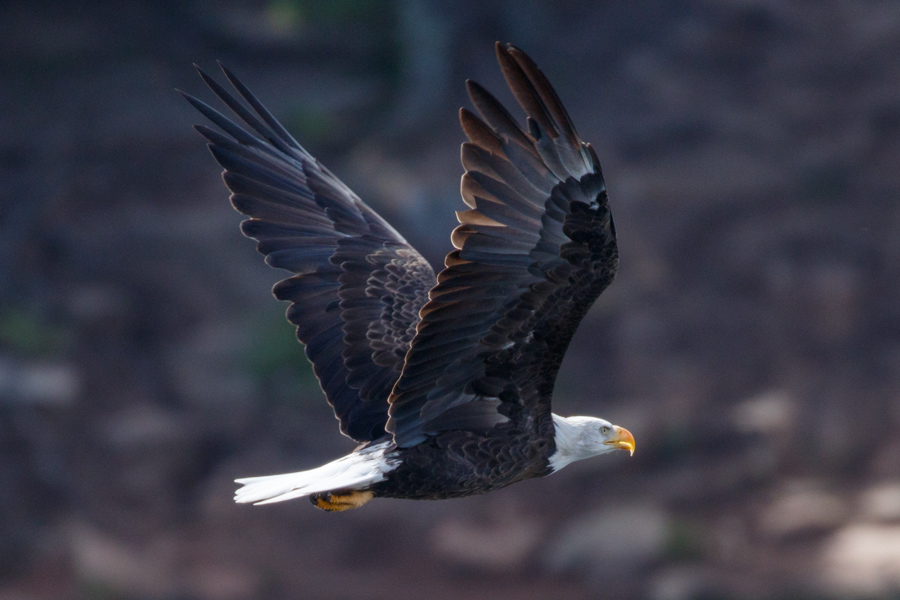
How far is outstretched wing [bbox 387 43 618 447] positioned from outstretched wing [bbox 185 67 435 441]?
723mm

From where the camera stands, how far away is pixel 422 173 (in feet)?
44.3

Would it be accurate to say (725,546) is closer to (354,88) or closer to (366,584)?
(366,584)

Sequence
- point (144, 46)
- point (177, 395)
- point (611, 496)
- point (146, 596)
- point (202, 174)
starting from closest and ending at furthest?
point (146, 596) → point (611, 496) → point (177, 395) → point (202, 174) → point (144, 46)

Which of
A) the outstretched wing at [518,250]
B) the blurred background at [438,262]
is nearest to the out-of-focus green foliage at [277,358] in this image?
the blurred background at [438,262]

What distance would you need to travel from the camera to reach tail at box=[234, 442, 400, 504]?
12.4ft

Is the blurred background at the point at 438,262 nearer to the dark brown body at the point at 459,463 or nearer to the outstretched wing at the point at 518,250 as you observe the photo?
the dark brown body at the point at 459,463

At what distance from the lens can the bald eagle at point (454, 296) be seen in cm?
351

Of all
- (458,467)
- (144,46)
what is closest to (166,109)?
(144,46)

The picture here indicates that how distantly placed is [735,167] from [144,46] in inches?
359

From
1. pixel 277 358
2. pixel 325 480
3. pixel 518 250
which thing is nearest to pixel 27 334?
pixel 277 358

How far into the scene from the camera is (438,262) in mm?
12195

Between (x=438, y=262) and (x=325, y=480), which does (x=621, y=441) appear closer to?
(x=325, y=480)

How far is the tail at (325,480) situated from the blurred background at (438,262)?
7.06 meters

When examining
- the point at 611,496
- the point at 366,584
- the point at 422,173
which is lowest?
the point at 366,584
